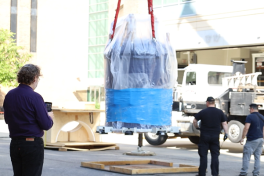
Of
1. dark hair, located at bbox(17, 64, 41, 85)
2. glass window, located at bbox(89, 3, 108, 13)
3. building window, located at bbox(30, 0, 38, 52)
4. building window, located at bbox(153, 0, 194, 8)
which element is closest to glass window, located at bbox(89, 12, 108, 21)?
glass window, located at bbox(89, 3, 108, 13)

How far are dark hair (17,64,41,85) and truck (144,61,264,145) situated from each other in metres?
11.1

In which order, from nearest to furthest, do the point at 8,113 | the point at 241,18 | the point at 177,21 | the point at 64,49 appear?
the point at 8,113 → the point at 241,18 → the point at 177,21 → the point at 64,49

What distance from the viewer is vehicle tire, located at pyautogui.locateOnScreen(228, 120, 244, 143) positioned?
15.4 m

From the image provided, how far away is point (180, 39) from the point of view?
2947 centimetres

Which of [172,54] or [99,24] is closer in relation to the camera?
[172,54]

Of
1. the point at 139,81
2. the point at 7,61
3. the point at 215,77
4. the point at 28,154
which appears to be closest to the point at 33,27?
the point at 7,61

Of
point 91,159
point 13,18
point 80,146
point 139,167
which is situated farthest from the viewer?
point 13,18

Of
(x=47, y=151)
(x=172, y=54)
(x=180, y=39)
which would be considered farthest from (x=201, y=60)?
(x=172, y=54)

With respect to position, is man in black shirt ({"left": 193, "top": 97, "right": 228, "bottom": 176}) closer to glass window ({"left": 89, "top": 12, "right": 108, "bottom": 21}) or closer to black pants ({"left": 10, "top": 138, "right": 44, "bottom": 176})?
black pants ({"left": 10, "top": 138, "right": 44, "bottom": 176})

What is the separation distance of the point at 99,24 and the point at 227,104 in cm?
3323

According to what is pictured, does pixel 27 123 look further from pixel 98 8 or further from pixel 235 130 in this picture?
pixel 98 8

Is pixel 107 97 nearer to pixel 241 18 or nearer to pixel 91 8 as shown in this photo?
pixel 241 18

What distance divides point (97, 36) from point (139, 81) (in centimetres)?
3814

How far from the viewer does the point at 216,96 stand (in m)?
17.8
